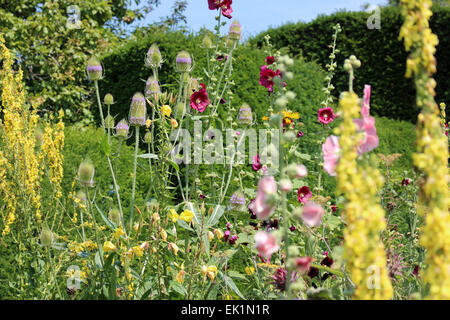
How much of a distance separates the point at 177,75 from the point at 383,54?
6008 mm

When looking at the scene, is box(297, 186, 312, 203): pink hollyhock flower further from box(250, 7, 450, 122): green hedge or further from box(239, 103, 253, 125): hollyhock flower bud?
box(250, 7, 450, 122): green hedge

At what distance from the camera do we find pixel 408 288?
209 centimetres

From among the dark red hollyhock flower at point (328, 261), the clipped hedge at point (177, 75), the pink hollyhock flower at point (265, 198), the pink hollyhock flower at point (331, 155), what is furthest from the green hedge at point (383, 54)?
the pink hollyhock flower at point (265, 198)

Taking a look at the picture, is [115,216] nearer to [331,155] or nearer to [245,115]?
[245,115]

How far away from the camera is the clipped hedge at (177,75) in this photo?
456 cm

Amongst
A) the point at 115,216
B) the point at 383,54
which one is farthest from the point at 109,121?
the point at 383,54

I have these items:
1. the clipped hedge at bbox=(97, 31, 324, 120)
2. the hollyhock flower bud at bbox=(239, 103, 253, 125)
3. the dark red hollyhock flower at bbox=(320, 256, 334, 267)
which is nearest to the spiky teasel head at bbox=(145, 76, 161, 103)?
the hollyhock flower bud at bbox=(239, 103, 253, 125)

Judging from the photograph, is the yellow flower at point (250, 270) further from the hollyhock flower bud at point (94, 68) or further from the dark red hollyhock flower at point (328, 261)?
the hollyhock flower bud at point (94, 68)

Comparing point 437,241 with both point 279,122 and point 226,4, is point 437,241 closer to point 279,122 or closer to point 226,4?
point 279,122

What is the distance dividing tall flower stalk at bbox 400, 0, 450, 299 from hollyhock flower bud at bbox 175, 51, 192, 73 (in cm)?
145

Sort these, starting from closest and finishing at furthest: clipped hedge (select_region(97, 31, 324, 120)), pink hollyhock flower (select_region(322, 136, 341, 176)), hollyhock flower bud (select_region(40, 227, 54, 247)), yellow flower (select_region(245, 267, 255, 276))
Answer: pink hollyhock flower (select_region(322, 136, 341, 176)) < hollyhock flower bud (select_region(40, 227, 54, 247)) < yellow flower (select_region(245, 267, 255, 276)) < clipped hedge (select_region(97, 31, 324, 120))

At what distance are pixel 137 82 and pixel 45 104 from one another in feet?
7.78

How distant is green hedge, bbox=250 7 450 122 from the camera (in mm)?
8867

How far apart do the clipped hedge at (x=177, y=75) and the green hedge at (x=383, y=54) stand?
3.30 m
